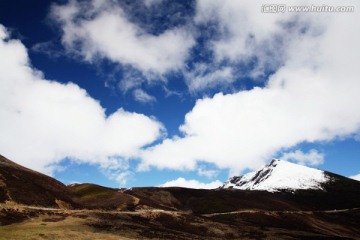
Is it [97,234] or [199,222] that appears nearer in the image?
[97,234]

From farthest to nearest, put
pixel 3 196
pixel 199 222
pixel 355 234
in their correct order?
pixel 355 234 → pixel 199 222 → pixel 3 196

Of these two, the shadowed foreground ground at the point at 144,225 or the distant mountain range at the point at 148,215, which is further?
the distant mountain range at the point at 148,215

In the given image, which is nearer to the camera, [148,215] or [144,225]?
[144,225]

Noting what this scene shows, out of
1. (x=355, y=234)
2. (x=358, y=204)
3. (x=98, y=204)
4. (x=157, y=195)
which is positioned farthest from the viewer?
(x=358, y=204)

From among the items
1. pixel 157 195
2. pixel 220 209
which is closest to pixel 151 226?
pixel 220 209

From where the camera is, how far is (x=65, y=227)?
206 ft

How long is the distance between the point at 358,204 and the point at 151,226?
146 meters

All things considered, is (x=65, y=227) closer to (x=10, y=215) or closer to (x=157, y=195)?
(x=10, y=215)

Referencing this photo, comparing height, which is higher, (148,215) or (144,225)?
(148,215)

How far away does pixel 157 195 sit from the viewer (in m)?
155

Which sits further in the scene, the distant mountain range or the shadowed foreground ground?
the distant mountain range

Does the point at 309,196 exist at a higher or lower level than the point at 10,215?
higher

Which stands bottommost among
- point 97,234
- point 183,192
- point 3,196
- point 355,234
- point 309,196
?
point 97,234

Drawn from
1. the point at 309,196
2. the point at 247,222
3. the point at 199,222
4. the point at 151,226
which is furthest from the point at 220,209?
the point at 309,196
